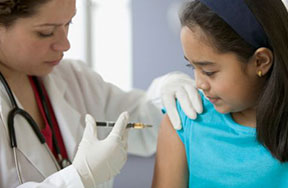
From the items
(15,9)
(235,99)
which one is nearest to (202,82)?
(235,99)

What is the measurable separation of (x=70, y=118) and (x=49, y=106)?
106 millimetres

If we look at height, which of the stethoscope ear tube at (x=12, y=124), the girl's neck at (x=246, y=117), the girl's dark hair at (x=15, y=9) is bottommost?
the stethoscope ear tube at (x=12, y=124)

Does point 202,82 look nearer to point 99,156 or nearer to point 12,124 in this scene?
point 99,156

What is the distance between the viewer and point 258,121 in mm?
1210

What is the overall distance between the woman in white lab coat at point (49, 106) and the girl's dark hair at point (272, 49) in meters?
0.29

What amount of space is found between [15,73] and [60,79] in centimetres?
21

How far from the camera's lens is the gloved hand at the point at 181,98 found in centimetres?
134

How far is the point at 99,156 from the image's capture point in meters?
1.29

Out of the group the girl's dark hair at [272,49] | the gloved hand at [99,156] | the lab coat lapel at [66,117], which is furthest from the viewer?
the lab coat lapel at [66,117]

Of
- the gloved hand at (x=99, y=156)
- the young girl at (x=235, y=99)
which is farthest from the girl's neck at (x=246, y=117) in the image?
the gloved hand at (x=99, y=156)

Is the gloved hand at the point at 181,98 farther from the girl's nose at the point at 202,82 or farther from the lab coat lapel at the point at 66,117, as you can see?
the lab coat lapel at the point at 66,117

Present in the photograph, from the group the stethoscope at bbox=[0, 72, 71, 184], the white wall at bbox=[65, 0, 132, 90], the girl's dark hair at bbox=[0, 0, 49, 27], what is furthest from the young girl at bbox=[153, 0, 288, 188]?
the white wall at bbox=[65, 0, 132, 90]

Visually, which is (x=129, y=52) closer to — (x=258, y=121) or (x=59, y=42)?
(x=59, y=42)

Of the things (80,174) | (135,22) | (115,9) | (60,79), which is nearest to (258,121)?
(80,174)
